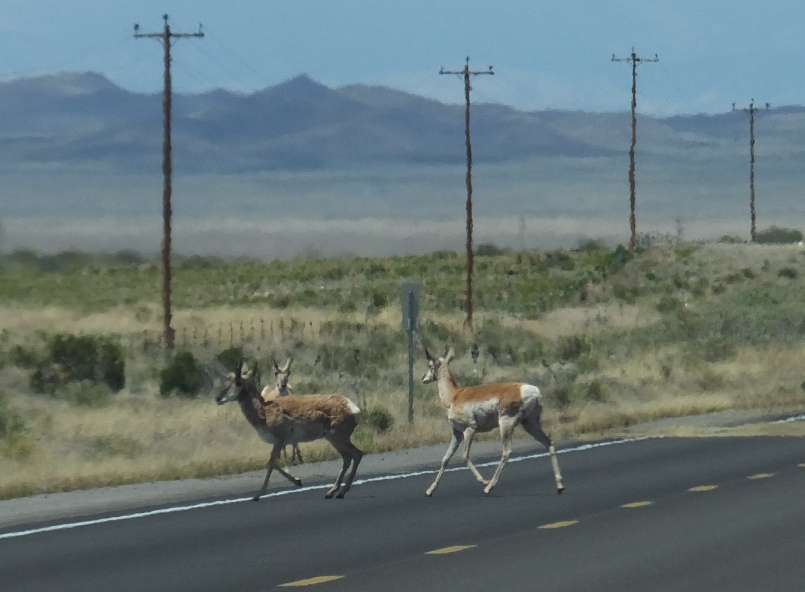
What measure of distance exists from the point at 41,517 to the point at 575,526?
5270 mm

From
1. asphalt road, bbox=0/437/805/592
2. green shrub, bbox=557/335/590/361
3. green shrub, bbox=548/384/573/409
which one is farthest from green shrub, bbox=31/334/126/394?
asphalt road, bbox=0/437/805/592

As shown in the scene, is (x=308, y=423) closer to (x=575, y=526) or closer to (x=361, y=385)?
(x=575, y=526)

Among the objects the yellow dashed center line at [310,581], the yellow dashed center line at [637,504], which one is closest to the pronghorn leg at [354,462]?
the yellow dashed center line at [637,504]

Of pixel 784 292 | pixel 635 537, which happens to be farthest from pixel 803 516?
pixel 784 292

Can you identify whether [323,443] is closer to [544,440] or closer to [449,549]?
[544,440]

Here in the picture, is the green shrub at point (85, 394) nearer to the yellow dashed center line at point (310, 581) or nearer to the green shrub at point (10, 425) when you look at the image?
the green shrub at point (10, 425)

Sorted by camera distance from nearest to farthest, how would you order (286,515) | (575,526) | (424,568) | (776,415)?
(424,568) < (575,526) < (286,515) < (776,415)

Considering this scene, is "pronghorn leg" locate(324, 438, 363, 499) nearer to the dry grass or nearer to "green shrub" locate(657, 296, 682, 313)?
the dry grass

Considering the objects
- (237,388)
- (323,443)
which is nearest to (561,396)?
(323,443)

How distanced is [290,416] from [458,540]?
3.41 meters

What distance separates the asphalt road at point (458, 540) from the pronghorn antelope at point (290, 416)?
2.21 ft

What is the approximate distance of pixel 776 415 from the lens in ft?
104

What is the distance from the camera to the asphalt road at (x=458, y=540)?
1245 cm

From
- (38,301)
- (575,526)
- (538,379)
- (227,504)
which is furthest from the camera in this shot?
(38,301)
